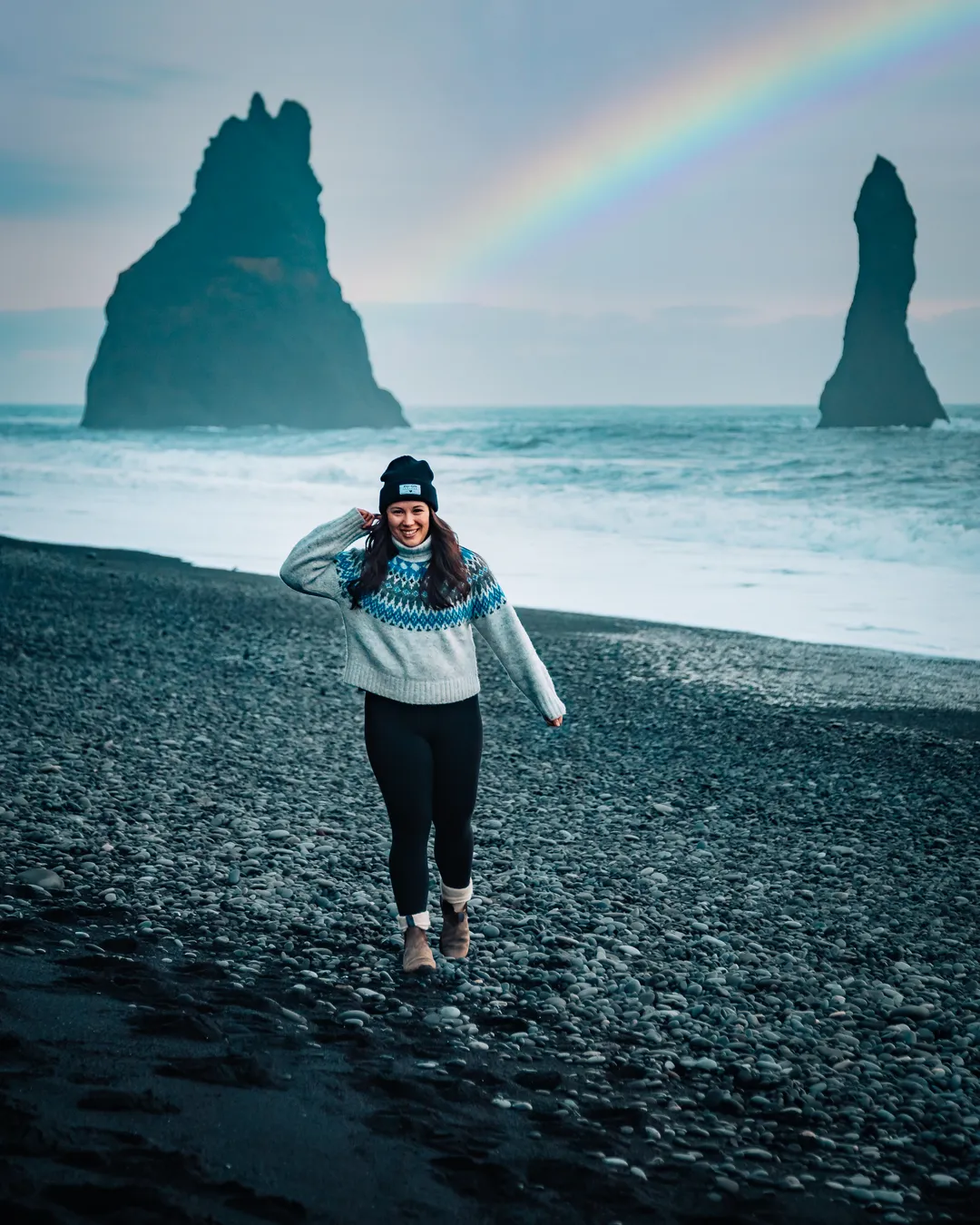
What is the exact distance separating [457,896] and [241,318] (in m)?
117

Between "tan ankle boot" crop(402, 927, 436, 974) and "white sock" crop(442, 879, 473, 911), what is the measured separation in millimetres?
165

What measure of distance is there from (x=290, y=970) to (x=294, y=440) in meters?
65.5

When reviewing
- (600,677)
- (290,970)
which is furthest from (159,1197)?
(600,677)

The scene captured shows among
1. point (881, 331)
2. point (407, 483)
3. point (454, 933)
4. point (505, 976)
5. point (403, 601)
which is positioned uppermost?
point (881, 331)

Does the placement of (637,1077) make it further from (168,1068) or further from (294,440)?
(294,440)

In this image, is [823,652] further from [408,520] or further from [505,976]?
[408,520]

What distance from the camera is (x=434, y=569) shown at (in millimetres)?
4055

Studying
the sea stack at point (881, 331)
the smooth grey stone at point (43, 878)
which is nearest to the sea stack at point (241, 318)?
the sea stack at point (881, 331)

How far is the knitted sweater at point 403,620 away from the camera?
406 centimetres

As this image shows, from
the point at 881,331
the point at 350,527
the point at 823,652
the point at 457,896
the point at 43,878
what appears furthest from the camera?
the point at 881,331

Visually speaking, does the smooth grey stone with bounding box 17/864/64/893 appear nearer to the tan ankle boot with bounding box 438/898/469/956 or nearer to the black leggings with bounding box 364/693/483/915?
the black leggings with bounding box 364/693/483/915

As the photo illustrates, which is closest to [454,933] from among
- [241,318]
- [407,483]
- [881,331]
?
[407,483]

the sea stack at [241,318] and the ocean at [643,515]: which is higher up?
the sea stack at [241,318]

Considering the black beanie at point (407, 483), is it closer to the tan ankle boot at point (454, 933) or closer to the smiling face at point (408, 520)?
the smiling face at point (408, 520)
